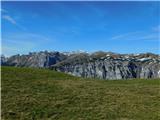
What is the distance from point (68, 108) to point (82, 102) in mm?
2879

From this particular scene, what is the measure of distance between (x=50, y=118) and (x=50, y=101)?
5177 mm

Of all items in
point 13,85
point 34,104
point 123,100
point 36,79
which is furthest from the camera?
point 36,79

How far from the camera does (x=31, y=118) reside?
974 inches

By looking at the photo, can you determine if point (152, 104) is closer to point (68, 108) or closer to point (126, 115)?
point (126, 115)

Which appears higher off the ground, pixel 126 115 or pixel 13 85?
pixel 13 85

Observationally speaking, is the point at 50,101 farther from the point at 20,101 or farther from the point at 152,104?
the point at 152,104

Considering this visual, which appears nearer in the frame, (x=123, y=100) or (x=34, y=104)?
(x=34, y=104)

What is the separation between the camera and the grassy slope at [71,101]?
85.4 ft

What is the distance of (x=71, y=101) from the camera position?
101ft

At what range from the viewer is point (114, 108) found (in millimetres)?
28828

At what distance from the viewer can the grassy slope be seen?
26.0 meters

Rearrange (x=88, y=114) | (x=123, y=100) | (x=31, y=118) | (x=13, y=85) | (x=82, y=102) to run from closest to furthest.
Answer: (x=31, y=118) < (x=88, y=114) < (x=82, y=102) < (x=123, y=100) < (x=13, y=85)

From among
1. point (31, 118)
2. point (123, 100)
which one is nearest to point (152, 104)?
point (123, 100)

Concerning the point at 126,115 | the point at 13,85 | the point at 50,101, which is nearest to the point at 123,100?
the point at 126,115
